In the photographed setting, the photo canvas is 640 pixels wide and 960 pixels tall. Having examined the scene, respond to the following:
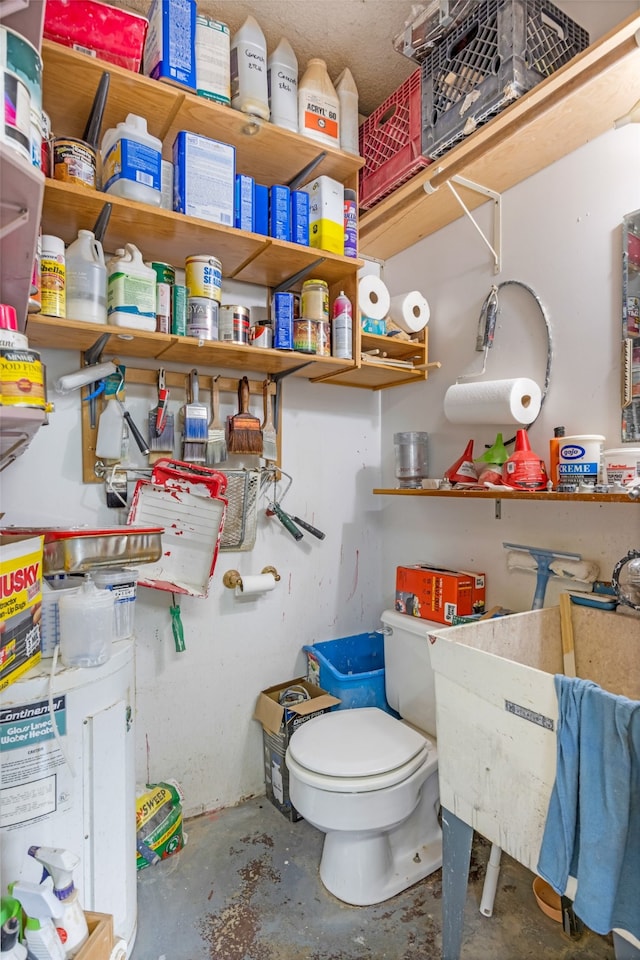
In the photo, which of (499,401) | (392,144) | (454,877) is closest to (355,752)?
(454,877)

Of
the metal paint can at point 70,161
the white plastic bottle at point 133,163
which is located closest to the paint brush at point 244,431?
the white plastic bottle at point 133,163

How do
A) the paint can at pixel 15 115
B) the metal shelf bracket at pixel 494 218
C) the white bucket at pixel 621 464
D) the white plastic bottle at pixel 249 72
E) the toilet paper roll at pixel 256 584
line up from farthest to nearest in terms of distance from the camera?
the toilet paper roll at pixel 256 584, the metal shelf bracket at pixel 494 218, the white plastic bottle at pixel 249 72, the white bucket at pixel 621 464, the paint can at pixel 15 115

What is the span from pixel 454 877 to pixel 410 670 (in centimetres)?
67

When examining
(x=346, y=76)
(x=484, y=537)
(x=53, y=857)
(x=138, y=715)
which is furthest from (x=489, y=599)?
(x=346, y=76)

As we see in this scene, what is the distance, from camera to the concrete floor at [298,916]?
133 centimetres

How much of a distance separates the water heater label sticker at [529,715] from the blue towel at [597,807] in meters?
0.03

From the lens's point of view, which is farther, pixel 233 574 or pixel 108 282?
pixel 233 574

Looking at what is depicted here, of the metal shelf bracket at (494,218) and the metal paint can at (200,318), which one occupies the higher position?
the metal shelf bracket at (494,218)

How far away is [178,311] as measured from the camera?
1604 mm

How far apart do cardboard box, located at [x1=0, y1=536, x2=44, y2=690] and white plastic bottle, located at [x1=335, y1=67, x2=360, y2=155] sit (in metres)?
1.63

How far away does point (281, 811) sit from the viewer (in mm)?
1880

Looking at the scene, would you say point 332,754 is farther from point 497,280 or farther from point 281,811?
point 497,280

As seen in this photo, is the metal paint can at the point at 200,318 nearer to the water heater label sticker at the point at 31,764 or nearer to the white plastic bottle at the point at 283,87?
the white plastic bottle at the point at 283,87

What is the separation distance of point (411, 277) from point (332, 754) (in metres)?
1.85
